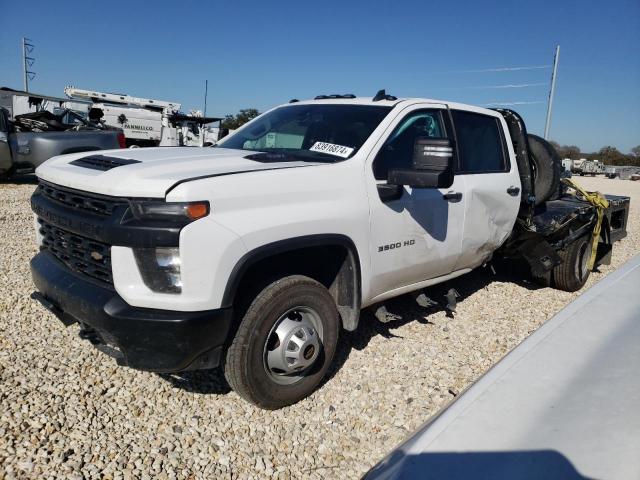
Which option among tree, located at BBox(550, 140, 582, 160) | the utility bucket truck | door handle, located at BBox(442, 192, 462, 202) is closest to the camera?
door handle, located at BBox(442, 192, 462, 202)

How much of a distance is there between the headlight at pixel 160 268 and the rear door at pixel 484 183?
2485 millimetres

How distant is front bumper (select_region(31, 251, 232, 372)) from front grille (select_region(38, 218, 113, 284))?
76 mm

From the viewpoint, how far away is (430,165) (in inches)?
117

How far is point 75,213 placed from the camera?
104 inches

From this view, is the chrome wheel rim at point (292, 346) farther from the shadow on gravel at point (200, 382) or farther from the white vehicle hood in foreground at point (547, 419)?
the white vehicle hood in foreground at point (547, 419)

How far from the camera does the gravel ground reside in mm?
2463

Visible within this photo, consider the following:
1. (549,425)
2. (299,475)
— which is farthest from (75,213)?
(549,425)

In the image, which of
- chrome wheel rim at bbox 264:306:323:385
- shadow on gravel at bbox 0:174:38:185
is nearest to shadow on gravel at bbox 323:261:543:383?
chrome wheel rim at bbox 264:306:323:385

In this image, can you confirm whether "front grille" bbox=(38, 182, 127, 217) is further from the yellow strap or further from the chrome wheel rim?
the yellow strap

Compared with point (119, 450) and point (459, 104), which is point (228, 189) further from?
point (459, 104)

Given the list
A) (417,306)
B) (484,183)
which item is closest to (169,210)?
(484,183)

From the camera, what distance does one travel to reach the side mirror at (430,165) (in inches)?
115

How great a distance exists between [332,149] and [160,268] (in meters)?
1.50

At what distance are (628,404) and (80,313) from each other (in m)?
2.44
